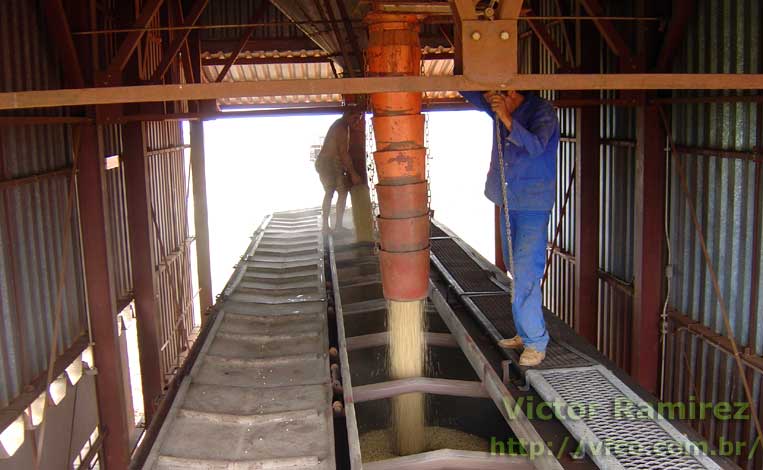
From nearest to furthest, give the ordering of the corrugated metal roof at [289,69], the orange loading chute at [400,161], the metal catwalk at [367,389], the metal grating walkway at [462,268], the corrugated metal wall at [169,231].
Answer: the metal catwalk at [367,389]
the orange loading chute at [400,161]
the metal grating walkway at [462,268]
the corrugated metal wall at [169,231]
the corrugated metal roof at [289,69]

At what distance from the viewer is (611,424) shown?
4.23 m

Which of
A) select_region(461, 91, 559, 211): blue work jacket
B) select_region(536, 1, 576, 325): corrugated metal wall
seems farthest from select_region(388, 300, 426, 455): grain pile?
select_region(536, 1, 576, 325): corrugated metal wall

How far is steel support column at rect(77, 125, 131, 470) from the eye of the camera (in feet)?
24.4

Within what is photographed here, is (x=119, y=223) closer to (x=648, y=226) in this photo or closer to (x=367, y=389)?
(x=367, y=389)

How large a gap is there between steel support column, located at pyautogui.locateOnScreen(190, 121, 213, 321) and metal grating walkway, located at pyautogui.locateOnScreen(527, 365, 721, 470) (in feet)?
28.7

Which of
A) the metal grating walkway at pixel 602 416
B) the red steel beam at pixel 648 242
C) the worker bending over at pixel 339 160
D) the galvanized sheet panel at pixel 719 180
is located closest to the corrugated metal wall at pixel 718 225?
the galvanized sheet panel at pixel 719 180

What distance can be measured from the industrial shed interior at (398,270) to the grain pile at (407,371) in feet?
0.12

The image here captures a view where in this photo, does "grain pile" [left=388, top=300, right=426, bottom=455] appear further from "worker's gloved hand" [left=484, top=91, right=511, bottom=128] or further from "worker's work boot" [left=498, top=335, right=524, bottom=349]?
"worker's gloved hand" [left=484, top=91, right=511, bottom=128]

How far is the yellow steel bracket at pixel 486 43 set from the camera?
3.64m

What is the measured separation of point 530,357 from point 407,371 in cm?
90

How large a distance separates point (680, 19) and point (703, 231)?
6.97 ft

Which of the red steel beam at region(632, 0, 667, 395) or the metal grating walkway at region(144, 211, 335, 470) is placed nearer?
the metal grating walkway at region(144, 211, 335, 470)

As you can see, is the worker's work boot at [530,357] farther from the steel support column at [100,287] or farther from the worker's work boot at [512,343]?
the steel support column at [100,287]

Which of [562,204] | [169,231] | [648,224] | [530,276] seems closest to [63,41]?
[530,276]
